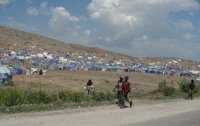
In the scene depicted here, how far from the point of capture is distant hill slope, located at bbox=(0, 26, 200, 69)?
363 ft

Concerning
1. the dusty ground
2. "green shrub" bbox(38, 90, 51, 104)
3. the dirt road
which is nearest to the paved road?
the dirt road

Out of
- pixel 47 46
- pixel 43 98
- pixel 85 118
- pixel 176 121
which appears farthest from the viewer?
pixel 47 46

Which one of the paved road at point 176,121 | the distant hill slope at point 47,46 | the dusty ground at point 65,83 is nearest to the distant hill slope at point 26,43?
the distant hill slope at point 47,46

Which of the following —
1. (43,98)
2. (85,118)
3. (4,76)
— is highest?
(4,76)

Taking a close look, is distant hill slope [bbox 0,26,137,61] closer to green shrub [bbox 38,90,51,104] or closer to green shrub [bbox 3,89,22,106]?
green shrub [bbox 38,90,51,104]

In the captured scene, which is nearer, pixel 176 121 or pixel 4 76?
pixel 176 121

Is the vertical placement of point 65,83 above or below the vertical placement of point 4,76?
below

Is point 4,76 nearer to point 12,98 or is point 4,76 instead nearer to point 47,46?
point 12,98

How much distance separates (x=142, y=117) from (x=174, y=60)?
13363 cm

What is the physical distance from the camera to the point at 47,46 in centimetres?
12331

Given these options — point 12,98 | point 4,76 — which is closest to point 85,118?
point 12,98

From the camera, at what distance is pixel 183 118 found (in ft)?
64.7

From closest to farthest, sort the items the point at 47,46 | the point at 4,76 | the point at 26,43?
the point at 4,76 < the point at 26,43 < the point at 47,46

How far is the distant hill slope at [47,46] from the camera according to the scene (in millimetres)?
110500
